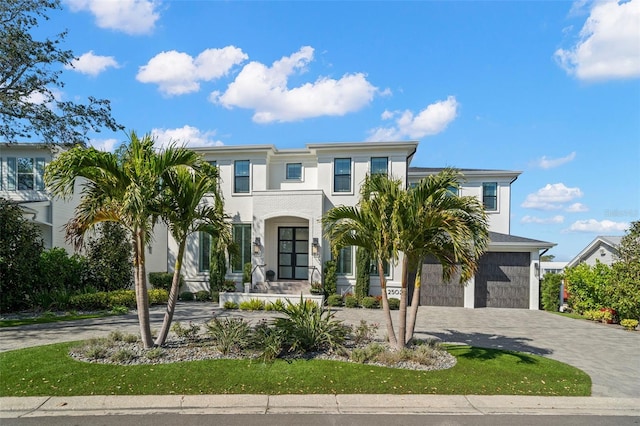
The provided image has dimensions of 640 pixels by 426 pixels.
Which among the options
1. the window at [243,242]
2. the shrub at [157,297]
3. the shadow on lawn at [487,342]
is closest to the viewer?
the shadow on lawn at [487,342]

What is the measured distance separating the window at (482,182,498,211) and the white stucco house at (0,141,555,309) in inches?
96.8

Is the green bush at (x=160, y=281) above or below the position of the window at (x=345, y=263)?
below

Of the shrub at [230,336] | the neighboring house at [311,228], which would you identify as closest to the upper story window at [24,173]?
the neighboring house at [311,228]

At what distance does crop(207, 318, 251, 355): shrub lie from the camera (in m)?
7.98

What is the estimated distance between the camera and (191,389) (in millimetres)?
6293

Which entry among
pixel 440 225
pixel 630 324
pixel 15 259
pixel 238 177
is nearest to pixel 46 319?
pixel 15 259

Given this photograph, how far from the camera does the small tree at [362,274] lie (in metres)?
17.4

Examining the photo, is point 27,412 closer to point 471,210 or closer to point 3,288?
point 471,210

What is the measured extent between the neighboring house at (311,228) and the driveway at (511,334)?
186 centimetres

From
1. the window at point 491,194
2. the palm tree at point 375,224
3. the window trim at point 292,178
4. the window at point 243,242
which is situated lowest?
the window at point 243,242

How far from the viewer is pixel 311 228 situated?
58.5 feet

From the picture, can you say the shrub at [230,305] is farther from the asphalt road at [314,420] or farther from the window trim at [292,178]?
the asphalt road at [314,420]

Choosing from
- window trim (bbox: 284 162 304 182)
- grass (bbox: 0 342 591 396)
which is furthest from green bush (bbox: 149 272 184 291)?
grass (bbox: 0 342 591 396)

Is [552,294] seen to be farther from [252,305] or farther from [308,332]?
[308,332]
